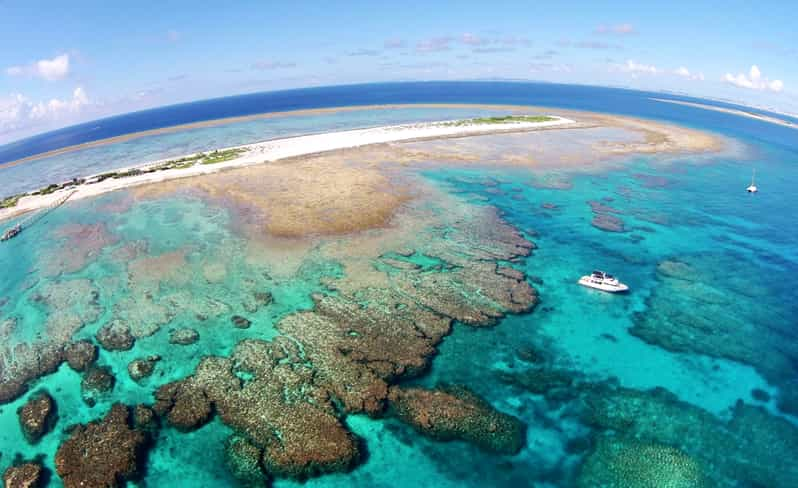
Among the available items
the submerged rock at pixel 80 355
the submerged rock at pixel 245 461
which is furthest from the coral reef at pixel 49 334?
the submerged rock at pixel 245 461

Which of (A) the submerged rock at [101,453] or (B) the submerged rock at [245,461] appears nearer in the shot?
(B) the submerged rock at [245,461]

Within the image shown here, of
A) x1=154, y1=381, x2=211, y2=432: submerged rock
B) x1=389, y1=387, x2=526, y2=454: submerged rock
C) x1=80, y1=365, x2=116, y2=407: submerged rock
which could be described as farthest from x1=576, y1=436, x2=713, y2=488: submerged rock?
x1=80, y1=365, x2=116, y2=407: submerged rock

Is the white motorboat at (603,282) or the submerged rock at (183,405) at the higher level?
the white motorboat at (603,282)

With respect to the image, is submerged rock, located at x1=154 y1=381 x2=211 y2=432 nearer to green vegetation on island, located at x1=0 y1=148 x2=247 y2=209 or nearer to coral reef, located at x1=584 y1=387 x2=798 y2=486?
coral reef, located at x1=584 y1=387 x2=798 y2=486

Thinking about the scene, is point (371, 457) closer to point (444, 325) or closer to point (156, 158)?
point (444, 325)

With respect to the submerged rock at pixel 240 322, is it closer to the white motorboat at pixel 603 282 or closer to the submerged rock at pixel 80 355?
the submerged rock at pixel 80 355

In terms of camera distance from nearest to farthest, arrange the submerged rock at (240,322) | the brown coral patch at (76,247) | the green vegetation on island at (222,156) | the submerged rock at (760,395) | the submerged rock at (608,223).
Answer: the submerged rock at (760,395)
the submerged rock at (240,322)
the brown coral patch at (76,247)
the submerged rock at (608,223)
the green vegetation on island at (222,156)

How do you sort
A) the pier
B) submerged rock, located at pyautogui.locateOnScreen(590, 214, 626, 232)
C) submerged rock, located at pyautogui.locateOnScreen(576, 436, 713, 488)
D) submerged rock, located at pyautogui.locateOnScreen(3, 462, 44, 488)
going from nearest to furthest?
submerged rock, located at pyautogui.locateOnScreen(576, 436, 713, 488)
submerged rock, located at pyautogui.locateOnScreen(3, 462, 44, 488)
submerged rock, located at pyautogui.locateOnScreen(590, 214, 626, 232)
the pier
